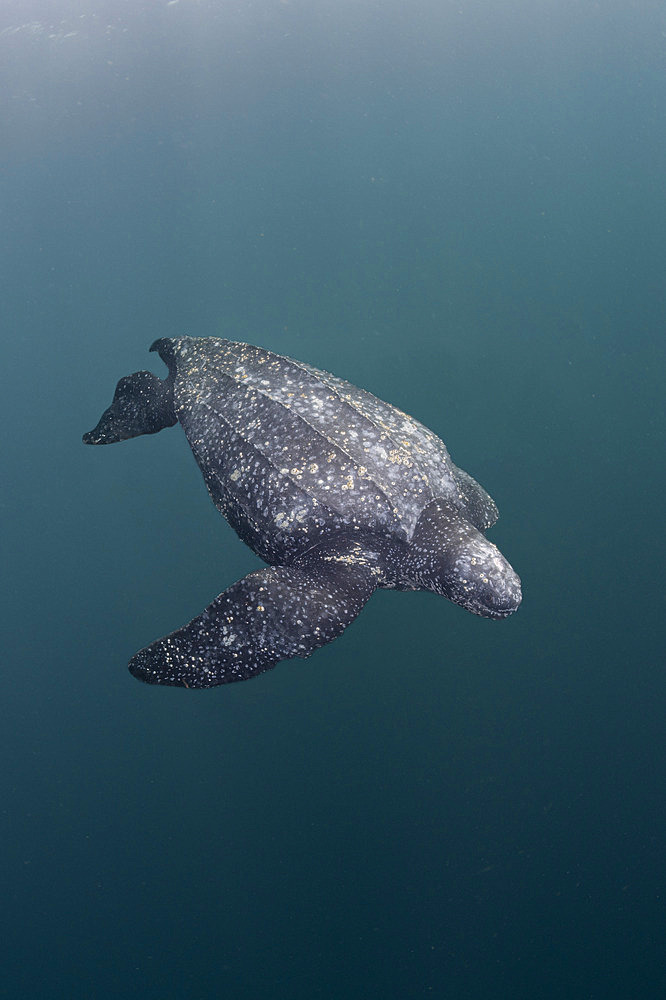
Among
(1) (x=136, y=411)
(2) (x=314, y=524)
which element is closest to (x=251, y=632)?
(2) (x=314, y=524)

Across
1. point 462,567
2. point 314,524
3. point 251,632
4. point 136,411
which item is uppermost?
point 136,411

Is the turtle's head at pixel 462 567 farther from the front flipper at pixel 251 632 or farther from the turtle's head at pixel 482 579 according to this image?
the front flipper at pixel 251 632

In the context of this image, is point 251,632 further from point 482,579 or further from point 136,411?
point 136,411

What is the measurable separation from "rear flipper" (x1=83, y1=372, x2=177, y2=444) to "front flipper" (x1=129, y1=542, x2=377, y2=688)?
1.70 metres

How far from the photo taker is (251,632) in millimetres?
3166

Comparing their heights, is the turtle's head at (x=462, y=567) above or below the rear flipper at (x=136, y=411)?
below

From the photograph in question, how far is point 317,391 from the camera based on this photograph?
3.65 meters

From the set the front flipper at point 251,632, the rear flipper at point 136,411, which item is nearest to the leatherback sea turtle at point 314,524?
the front flipper at point 251,632

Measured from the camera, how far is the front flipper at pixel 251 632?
3.15 meters

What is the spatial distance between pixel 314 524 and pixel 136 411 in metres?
1.98

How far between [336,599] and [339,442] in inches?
35.4

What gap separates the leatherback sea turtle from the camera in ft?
10.4

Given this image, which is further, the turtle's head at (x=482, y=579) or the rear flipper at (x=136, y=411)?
the rear flipper at (x=136, y=411)
